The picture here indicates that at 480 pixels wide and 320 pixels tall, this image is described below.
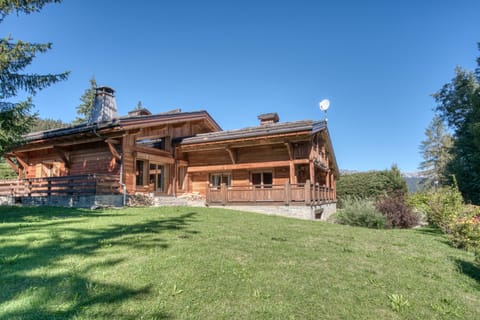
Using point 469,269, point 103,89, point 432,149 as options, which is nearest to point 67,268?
point 469,269

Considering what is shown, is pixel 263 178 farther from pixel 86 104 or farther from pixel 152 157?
pixel 86 104

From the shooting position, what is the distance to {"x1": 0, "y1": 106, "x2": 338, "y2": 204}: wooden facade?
529 inches

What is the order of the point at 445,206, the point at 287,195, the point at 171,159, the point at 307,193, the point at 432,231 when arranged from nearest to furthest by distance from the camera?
1. the point at 445,206
2. the point at 432,231
3. the point at 307,193
4. the point at 287,195
5. the point at 171,159

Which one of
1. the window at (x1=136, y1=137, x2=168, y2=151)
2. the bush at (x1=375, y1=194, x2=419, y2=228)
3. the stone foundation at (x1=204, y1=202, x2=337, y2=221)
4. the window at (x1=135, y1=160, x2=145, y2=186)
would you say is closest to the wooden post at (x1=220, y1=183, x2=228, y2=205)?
the stone foundation at (x1=204, y1=202, x2=337, y2=221)

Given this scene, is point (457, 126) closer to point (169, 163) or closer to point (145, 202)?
point (169, 163)

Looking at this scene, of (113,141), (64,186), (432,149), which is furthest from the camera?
(432,149)

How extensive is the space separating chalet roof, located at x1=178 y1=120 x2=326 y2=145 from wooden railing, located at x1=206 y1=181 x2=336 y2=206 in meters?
2.79

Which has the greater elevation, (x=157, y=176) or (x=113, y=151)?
(x=113, y=151)

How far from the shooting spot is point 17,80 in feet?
33.8

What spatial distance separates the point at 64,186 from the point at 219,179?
8.64 metres

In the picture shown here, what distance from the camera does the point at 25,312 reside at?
290 cm

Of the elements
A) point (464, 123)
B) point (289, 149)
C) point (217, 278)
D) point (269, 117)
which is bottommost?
point (217, 278)

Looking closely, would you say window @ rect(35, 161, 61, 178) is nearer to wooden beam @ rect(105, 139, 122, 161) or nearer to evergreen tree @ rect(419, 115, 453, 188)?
wooden beam @ rect(105, 139, 122, 161)

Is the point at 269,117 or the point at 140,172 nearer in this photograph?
the point at 140,172
